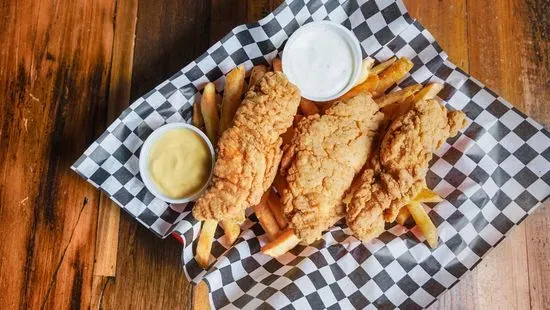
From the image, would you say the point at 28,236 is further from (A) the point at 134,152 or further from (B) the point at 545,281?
(B) the point at 545,281

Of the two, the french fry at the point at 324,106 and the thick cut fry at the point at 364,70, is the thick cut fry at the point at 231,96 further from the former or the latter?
the thick cut fry at the point at 364,70

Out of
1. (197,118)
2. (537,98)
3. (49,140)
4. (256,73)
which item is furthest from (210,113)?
(537,98)

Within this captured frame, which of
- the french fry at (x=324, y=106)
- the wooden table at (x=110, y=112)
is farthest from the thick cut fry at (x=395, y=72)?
the wooden table at (x=110, y=112)

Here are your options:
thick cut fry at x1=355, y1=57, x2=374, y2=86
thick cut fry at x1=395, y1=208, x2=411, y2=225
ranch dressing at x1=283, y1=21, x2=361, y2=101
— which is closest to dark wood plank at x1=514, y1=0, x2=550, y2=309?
thick cut fry at x1=395, y1=208, x2=411, y2=225

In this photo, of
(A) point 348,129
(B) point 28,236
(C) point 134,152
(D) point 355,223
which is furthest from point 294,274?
(B) point 28,236

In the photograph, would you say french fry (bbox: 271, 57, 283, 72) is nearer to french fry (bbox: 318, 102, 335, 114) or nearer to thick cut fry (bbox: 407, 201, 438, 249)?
french fry (bbox: 318, 102, 335, 114)

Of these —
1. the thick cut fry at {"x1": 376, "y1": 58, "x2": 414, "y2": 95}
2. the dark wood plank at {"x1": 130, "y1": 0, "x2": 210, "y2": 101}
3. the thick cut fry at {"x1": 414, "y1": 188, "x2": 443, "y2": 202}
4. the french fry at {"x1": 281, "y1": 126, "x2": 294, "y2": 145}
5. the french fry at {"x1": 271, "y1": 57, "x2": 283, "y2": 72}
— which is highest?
the dark wood plank at {"x1": 130, "y1": 0, "x2": 210, "y2": 101}

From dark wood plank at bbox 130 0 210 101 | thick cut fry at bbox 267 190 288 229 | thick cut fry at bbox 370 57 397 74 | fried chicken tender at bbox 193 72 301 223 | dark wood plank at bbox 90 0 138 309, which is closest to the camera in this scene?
fried chicken tender at bbox 193 72 301 223
